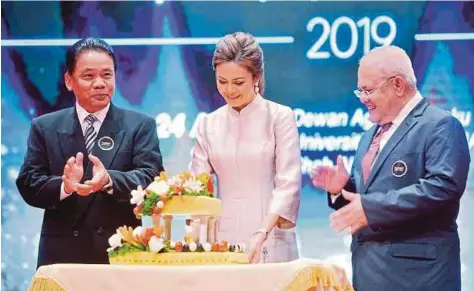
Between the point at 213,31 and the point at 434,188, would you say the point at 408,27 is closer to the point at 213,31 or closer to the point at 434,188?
the point at 213,31

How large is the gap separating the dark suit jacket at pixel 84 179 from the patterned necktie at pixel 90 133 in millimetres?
25

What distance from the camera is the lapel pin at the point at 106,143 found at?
3850 mm

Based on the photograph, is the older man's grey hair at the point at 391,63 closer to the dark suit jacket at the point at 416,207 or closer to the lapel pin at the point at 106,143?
the dark suit jacket at the point at 416,207

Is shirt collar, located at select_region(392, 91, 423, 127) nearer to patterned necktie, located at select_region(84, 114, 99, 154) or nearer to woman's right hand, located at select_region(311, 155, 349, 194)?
woman's right hand, located at select_region(311, 155, 349, 194)

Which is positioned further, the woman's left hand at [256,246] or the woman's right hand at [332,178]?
the woman's right hand at [332,178]

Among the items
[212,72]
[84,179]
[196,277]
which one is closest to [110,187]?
[84,179]

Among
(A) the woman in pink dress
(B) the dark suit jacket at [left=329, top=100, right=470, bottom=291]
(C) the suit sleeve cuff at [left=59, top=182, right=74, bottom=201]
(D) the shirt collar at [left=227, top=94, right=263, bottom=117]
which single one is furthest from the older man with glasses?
(C) the suit sleeve cuff at [left=59, top=182, right=74, bottom=201]

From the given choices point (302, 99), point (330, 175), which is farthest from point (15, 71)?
point (330, 175)

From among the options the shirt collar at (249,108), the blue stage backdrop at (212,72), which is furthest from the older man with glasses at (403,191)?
the blue stage backdrop at (212,72)

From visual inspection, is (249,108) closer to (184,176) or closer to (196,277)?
(184,176)

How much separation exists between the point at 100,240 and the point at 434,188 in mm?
1284

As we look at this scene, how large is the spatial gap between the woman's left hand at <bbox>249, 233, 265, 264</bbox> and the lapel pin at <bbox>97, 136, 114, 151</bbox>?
27.8 inches

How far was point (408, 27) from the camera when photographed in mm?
5332

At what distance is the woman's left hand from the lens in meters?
3.46
